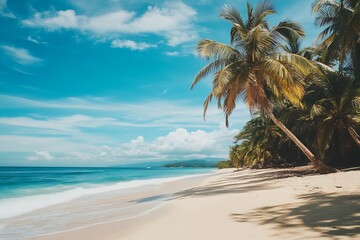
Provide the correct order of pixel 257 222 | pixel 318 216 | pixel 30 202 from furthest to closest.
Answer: pixel 30 202
pixel 257 222
pixel 318 216

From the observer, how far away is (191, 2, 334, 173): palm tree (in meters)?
13.1

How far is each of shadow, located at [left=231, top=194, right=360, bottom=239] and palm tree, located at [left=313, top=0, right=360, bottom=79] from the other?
6.91 m

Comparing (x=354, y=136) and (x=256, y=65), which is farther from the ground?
(x=256, y=65)

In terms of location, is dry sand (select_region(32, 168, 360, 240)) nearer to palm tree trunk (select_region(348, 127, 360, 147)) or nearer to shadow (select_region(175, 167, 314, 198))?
shadow (select_region(175, 167, 314, 198))

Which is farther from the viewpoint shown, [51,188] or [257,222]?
[51,188]

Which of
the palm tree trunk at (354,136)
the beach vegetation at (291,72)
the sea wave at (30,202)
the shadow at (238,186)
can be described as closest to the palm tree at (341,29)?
the beach vegetation at (291,72)

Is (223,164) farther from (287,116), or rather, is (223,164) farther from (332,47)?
(332,47)

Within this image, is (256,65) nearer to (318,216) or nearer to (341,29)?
(341,29)

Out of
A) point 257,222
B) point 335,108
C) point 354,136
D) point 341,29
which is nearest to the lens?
point 257,222

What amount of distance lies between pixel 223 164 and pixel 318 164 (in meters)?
60.6

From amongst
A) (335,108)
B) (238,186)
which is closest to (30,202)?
(238,186)

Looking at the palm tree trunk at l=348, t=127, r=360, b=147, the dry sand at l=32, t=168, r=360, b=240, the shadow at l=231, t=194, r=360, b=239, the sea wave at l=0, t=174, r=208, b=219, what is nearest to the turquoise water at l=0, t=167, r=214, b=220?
the sea wave at l=0, t=174, r=208, b=219

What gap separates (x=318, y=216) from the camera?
17.9 ft

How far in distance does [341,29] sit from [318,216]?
8.89 m
